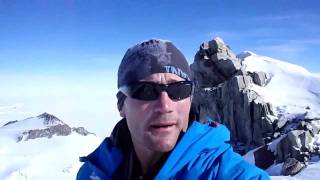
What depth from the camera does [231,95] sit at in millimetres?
57625

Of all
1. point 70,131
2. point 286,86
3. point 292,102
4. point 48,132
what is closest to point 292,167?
point 292,102

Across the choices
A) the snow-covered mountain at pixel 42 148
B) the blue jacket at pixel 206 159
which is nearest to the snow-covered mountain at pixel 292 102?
the blue jacket at pixel 206 159

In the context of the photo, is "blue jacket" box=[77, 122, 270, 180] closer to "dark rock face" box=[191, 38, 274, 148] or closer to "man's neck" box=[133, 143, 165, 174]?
"man's neck" box=[133, 143, 165, 174]

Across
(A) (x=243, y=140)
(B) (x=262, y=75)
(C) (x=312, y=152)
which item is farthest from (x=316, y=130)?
(B) (x=262, y=75)

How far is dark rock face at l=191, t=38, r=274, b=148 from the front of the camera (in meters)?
53.5

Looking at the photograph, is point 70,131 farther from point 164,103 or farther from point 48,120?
point 164,103

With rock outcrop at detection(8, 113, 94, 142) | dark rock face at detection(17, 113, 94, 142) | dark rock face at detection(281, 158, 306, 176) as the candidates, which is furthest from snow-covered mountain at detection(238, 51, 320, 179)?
rock outcrop at detection(8, 113, 94, 142)

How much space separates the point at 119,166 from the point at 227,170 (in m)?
1.55

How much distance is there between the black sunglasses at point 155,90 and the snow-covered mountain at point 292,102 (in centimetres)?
1672

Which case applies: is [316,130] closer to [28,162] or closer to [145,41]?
[145,41]

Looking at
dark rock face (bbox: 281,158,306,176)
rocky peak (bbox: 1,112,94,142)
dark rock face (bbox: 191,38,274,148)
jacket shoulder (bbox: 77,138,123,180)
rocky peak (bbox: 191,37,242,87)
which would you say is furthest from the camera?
rocky peak (bbox: 1,112,94,142)

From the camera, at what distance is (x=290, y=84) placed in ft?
305

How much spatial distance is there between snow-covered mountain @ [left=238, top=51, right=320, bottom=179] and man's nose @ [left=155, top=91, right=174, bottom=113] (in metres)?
16.9

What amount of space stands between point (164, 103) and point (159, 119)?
18 centimetres
